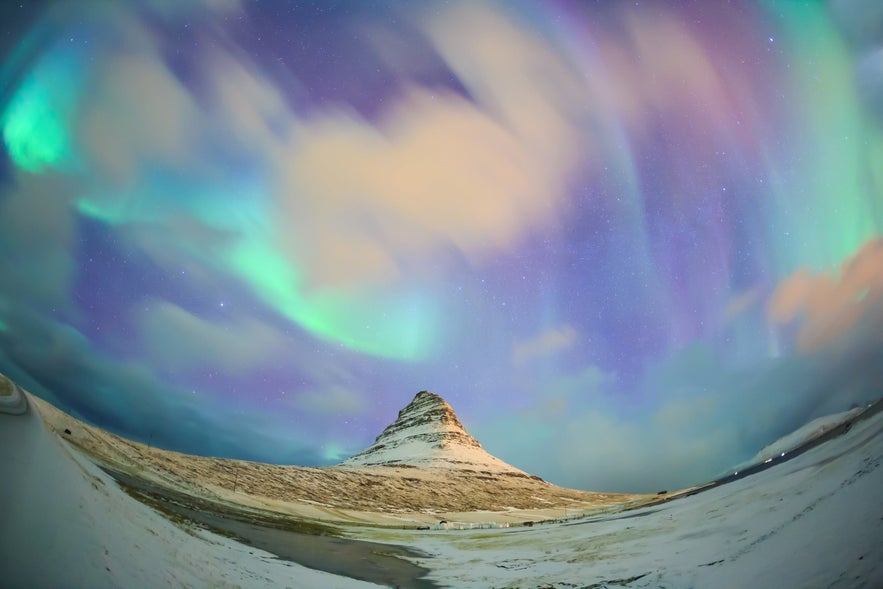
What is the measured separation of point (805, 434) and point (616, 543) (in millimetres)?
8354

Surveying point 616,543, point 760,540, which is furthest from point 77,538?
point 616,543

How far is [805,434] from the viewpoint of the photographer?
38.6 ft

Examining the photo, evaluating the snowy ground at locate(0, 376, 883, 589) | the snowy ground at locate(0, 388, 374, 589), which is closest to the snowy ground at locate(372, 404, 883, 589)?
the snowy ground at locate(0, 376, 883, 589)

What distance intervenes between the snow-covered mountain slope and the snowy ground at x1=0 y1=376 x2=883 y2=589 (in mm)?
736

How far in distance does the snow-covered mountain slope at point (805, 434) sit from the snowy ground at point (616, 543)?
2.42 feet

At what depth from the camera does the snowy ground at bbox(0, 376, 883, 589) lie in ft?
22.9

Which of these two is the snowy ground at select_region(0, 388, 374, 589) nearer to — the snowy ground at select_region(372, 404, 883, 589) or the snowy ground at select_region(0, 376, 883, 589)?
the snowy ground at select_region(0, 376, 883, 589)

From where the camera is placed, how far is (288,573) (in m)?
15.0

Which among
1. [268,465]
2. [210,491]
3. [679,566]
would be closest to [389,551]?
[679,566]

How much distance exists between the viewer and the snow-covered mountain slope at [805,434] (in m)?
10.4

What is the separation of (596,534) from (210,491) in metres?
42.2

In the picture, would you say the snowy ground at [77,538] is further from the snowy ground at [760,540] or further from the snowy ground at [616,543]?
the snowy ground at [760,540]

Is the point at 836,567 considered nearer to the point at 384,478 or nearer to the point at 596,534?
the point at 596,534

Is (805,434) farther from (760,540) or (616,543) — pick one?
(616,543)
